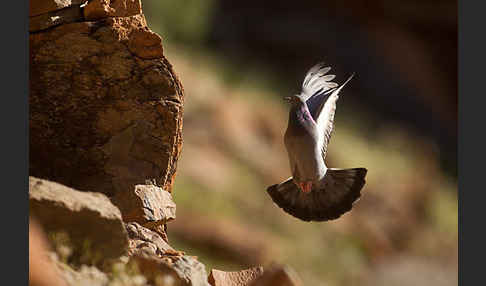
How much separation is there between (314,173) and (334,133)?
163 inches

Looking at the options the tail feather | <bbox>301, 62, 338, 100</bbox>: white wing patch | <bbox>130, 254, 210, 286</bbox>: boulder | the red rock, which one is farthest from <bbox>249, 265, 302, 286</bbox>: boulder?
the red rock

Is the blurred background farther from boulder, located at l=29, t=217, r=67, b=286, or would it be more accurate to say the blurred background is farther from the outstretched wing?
boulder, located at l=29, t=217, r=67, b=286

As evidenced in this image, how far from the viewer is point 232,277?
8.94 ft

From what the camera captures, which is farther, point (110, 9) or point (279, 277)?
point (110, 9)

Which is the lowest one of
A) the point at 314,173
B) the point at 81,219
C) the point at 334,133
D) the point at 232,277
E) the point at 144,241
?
the point at 232,277

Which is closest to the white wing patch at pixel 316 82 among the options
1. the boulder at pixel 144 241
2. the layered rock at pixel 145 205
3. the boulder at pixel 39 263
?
the layered rock at pixel 145 205

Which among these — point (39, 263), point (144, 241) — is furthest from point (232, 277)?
point (39, 263)

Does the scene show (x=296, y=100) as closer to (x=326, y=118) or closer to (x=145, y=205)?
(x=326, y=118)

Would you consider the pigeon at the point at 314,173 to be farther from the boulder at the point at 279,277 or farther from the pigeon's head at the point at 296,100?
the boulder at the point at 279,277

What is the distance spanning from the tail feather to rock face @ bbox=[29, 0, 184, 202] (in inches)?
21.2

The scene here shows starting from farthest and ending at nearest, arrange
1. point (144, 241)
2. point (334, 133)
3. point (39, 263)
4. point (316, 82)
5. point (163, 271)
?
point (334, 133)
point (316, 82)
point (144, 241)
point (163, 271)
point (39, 263)

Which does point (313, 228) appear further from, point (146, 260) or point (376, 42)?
point (146, 260)

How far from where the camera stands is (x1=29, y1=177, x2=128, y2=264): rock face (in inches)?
81.5

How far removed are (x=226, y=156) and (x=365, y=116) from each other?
5.72ft
